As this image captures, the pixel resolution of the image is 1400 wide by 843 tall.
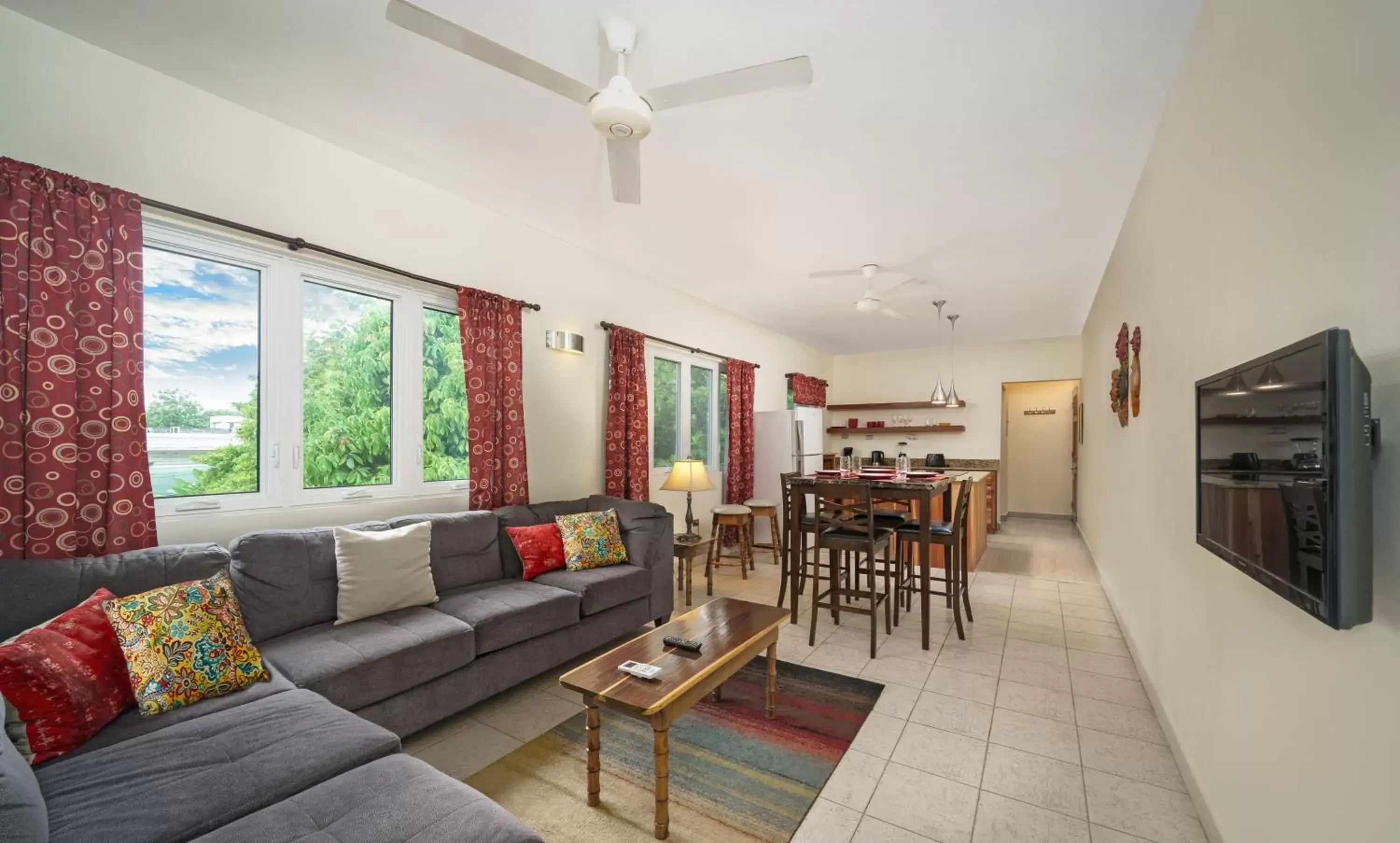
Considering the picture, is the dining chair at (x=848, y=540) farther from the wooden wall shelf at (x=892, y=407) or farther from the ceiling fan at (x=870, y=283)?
the wooden wall shelf at (x=892, y=407)

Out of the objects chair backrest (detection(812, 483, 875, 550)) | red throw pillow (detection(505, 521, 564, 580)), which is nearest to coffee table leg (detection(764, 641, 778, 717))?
chair backrest (detection(812, 483, 875, 550))

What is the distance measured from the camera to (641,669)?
2066mm

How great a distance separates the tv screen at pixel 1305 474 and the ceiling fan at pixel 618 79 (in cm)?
140

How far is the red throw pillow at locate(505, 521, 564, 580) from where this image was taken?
3344 millimetres

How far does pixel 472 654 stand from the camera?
2.54 meters

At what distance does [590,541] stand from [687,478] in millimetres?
1262

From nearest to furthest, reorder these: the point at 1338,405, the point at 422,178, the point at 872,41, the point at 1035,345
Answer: the point at 1338,405
the point at 872,41
the point at 422,178
the point at 1035,345

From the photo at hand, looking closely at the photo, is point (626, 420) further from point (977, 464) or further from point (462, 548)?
point (977, 464)

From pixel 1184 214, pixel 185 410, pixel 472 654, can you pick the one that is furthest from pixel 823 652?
pixel 185 410

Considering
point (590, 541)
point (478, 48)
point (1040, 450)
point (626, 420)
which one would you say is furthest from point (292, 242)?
point (1040, 450)

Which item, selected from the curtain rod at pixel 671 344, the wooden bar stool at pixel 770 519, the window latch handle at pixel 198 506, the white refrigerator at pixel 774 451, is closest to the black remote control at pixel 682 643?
the window latch handle at pixel 198 506

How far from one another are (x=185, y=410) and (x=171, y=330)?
14.2 inches

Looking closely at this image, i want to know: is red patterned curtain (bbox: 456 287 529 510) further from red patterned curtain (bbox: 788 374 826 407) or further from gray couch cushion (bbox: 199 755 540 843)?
red patterned curtain (bbox: 788 374 826 407)

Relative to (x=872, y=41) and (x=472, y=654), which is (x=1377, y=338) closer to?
(x=872, y=41)
